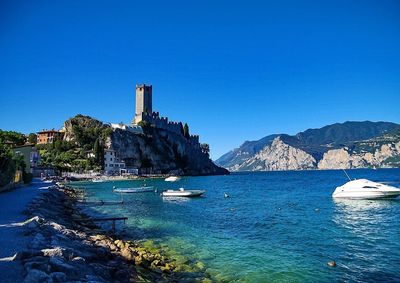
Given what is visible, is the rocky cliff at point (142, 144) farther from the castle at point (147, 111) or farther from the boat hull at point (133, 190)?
the boat hull at point (133, 190)

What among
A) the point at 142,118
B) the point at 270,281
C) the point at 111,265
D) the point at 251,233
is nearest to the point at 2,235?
the point at 111,265

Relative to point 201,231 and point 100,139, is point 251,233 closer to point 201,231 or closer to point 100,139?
point 201,231

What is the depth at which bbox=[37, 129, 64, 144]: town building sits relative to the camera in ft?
498

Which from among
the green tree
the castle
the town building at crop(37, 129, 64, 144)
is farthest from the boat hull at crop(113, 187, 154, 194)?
the castle

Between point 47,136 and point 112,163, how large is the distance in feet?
110

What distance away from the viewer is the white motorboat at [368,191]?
42.6 m

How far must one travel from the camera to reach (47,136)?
15350 cm

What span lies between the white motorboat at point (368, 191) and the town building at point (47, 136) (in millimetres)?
133855

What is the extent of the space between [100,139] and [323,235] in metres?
135

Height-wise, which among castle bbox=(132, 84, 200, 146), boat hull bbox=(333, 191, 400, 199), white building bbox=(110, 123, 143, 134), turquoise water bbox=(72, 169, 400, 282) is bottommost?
turquoise water bbox=(72, 169, 400, 282)

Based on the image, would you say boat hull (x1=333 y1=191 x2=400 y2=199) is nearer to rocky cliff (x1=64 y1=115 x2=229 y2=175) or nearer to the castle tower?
rocky cliff (x1=64 y1=115 x2=229 y2=175)

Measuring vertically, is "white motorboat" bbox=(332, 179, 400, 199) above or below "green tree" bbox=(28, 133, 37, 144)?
below

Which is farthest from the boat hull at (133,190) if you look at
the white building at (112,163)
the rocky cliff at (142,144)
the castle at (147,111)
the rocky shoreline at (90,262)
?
the castle at (147,111)

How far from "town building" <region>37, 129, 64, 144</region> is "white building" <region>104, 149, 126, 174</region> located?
25.2m
